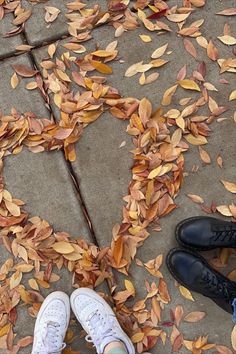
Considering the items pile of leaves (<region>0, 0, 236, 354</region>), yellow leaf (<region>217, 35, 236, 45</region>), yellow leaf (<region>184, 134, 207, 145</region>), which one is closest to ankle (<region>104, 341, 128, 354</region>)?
pile of leaves (<region>0, 0, 236, 354</region>)

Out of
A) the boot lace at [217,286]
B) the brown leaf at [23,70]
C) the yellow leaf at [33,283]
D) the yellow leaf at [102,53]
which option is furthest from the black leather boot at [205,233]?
the brown leaf at [23,70]

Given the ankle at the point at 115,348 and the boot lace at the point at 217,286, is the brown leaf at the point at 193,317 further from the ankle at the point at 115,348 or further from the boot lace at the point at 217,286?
the ankle at the point at 115,348

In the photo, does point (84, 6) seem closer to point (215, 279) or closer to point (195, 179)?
point (195, 179)

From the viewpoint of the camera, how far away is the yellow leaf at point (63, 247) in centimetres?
294

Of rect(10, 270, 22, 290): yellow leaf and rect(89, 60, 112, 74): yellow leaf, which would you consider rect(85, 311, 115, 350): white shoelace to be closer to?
rect(10, 270, 22, 290): yellow leaf

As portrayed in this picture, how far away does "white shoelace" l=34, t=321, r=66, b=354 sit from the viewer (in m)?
2.85

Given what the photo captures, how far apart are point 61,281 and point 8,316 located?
308 millimetres

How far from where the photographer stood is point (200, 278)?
115 inches

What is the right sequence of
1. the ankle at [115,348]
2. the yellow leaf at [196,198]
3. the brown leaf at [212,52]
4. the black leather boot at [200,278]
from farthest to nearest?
Answer: the brown leaf at [212,52], the yellow leaf at [196,198], the black leather boot at [200,278], the ankle at [115,348]

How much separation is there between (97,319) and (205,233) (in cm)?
67

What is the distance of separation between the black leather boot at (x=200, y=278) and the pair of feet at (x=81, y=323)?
0.39m

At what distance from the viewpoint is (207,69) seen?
10.2 ft

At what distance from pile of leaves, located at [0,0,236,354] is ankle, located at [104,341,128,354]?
119 millimetres

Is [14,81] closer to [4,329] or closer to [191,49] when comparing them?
[191,49]
